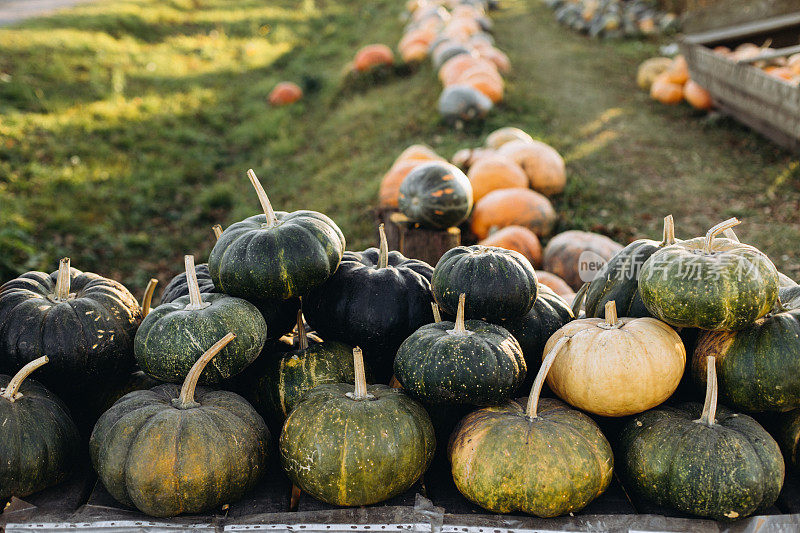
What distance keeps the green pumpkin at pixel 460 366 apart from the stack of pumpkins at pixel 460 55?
6984 millimetres

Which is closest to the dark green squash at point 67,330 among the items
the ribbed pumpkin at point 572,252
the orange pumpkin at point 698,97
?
the ribbed pumpkin at point 572,252

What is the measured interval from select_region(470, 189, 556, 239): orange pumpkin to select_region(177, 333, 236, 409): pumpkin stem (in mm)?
3750

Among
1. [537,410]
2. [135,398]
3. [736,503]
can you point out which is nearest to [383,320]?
[537,410]

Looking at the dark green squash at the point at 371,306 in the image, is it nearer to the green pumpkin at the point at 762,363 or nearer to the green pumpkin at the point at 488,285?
the green pumpkin at the point at 488,285

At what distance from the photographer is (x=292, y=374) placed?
2471mm

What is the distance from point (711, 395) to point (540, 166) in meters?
4.68

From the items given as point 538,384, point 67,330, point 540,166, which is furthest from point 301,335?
point 540,166

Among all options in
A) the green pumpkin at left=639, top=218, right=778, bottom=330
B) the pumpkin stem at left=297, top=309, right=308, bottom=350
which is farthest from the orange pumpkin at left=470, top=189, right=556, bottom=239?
the green pumpkin at left=639, top=218, right=778, bottom=330

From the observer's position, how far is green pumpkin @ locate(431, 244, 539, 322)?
2.38 meters

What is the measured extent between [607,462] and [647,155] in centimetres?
691

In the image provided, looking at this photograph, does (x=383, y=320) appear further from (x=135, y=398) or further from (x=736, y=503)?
(x=736, y=503)

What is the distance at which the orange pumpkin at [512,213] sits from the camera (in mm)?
5633

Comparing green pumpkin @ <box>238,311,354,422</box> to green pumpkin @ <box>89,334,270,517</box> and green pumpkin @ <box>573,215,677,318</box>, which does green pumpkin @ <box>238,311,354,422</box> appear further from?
green pumpkin @ <box>573,215,677,318</box>

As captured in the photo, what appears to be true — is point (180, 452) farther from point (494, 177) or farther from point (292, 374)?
point (494, 177)
